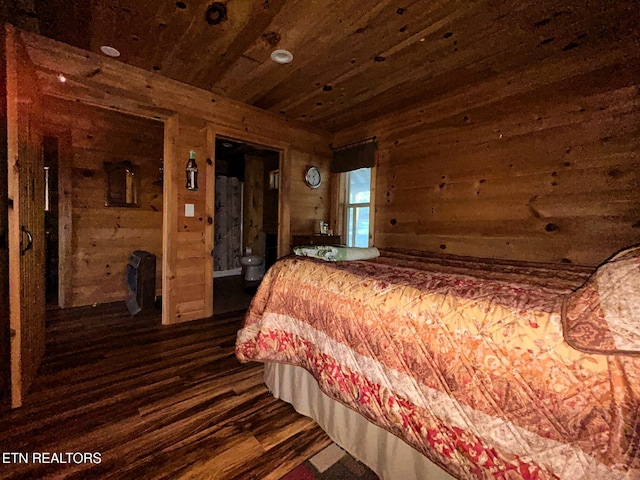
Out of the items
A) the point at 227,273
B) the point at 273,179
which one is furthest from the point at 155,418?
the point at 227,273

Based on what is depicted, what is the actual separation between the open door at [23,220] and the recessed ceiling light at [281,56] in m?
1.54

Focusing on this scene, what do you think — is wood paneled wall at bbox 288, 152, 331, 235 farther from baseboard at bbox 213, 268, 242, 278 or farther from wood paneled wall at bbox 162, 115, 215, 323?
baseboard at bbox 213, 268, 242, 278

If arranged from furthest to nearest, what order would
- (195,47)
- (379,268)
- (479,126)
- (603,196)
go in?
(479,126) → (195,47) → (603,196) → (379,268)

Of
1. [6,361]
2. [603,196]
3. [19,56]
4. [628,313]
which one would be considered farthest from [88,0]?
[603,196]

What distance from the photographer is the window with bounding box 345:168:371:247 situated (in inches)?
164

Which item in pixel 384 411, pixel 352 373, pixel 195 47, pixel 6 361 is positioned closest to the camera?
pixel 384 411

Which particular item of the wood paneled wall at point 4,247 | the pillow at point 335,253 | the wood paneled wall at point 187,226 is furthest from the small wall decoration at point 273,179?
the wood paneled wall at point 4,247

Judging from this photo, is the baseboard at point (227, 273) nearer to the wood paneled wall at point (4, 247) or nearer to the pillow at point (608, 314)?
the wood paneled wall at point (4, 247)

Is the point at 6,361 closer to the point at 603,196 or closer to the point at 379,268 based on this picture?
the point at 379,268

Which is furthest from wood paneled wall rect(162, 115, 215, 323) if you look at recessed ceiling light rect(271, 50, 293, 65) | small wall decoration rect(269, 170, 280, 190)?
small wall decoration rect(269, 170, 280, 190)

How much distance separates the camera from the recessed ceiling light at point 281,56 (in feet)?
7.31

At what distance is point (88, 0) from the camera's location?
1.72 m

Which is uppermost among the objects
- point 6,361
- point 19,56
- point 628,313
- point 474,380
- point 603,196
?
point 19,56

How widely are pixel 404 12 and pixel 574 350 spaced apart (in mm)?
2053
